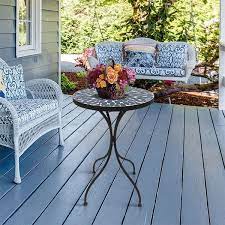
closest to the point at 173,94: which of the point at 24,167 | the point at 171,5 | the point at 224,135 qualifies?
the point at 171,5

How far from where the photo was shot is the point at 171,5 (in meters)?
7.21

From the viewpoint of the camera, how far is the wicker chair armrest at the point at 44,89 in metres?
4.04

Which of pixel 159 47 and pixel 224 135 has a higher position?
pixel 159 47

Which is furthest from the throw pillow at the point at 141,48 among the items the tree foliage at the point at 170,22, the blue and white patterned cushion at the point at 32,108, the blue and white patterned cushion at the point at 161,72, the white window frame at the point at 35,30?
the blue and white patterned cushion at the point at 32,108

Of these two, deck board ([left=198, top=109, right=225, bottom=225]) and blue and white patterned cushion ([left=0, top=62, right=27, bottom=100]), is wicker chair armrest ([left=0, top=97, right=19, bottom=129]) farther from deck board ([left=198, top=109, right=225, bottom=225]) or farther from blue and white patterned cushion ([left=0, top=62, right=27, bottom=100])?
deck board ([left=198, top=109, right=225, bottom=225])

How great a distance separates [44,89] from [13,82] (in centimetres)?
33

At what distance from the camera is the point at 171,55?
6.30 m

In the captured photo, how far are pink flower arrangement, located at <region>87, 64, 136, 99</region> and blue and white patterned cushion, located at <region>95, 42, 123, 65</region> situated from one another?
136 inches

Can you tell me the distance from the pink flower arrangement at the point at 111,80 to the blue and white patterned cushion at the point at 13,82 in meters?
1.27

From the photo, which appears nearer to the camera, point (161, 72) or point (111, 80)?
point (111, 80)

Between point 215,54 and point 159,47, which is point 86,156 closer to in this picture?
point 159,47

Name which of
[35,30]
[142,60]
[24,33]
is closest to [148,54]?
[142,60]

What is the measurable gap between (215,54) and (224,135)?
10.6ft

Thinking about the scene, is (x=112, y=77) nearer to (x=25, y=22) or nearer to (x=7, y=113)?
(x=7, y=113)
